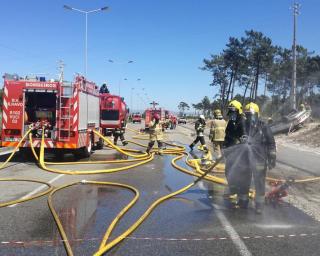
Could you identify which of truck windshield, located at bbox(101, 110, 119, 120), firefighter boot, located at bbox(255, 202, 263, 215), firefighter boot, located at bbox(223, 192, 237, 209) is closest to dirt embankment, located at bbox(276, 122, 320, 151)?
truck windshield, located at bbox(101, 110, 119, 120)

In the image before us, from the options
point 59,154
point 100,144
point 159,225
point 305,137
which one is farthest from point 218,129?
point 305,137

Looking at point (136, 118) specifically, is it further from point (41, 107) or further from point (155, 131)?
point (41, 107)

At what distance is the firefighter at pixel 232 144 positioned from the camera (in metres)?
8.44

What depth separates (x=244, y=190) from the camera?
322 inches

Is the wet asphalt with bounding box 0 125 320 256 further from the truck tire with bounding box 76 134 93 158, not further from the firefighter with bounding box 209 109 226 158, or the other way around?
the truck tire with bounding box 76 134 93 158

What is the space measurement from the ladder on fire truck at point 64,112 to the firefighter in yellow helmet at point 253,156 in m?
7.45

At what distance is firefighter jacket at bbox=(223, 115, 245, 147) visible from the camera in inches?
339

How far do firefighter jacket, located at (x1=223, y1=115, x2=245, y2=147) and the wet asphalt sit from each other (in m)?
1.04

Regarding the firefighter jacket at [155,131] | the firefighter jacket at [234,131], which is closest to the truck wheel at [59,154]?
the firefighter jacket at [155,131]

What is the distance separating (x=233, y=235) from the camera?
20.5 feet

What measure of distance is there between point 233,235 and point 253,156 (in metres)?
2.16

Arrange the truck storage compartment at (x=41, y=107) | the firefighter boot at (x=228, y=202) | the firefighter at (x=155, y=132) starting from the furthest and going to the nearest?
1. the firefighter at (x=155, y=132)
2. the truck storage compartment at (x=41, y=107)
3. the firefighter boot at (x=228, y=202)

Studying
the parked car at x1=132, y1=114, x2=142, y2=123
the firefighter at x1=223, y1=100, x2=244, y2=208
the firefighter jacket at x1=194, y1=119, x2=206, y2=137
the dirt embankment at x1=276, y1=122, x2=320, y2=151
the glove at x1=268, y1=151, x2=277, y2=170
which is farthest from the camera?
the parked car at x1=132, y1=114, x2=142, y2=123

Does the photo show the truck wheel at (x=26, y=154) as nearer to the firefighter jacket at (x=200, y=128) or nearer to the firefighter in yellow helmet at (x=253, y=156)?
the firefighter jacket at (x=200, y=128)
